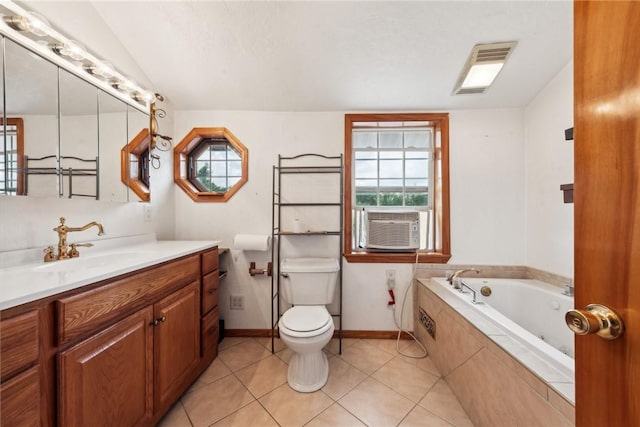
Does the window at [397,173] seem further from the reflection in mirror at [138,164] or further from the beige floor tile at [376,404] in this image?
the reflection in mirror at [138,164]

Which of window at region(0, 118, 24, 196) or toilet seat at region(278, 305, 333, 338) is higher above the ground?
window at region(0, 118, 24, 196)

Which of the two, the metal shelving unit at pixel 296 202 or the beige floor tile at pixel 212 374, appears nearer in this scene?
the beige floor tile at pixel 212 374

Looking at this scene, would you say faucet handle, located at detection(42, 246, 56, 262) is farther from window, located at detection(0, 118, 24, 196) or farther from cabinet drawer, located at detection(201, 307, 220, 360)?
cabinet drawer, located at detection(201, 307, 220, 360)

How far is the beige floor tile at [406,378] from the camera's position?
55.8 inches

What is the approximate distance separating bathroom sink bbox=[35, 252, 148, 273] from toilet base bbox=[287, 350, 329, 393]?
1.10 m

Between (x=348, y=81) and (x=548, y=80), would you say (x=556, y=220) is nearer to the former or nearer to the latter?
(x=548, y=80)

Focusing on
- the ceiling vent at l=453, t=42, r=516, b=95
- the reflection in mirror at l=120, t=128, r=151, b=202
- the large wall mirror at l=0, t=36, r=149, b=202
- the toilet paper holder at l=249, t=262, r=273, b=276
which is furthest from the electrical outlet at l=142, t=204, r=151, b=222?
the ceiling vent at l=453, t=42, r=516, b=95

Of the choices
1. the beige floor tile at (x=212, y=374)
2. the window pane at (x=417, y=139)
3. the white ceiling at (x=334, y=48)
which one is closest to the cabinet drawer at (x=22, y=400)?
the beige floor tile at (x=212, y=374)

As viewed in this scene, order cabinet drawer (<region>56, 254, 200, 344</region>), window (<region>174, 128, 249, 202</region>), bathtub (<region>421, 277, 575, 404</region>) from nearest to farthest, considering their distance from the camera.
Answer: cabinet drawer (<region>56, 254, 200, 344</region>), bathtub (<region>421, 277, 575, 404</region>), window (<region>174, 128, 249, 202</region>)

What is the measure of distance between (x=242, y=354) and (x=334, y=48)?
2281 millimetres

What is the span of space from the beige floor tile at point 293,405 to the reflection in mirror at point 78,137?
158cm

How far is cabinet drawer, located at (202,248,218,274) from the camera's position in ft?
5.06

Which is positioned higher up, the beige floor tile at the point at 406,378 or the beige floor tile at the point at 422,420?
the beige floor tile at the point at 406,378

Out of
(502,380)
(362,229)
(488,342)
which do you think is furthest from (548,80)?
(502,380)
